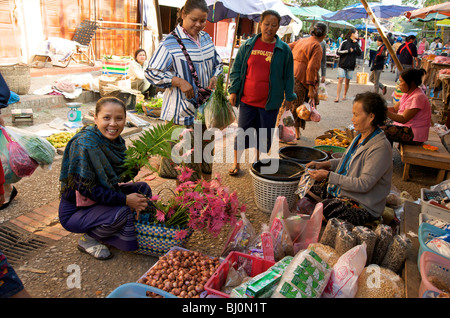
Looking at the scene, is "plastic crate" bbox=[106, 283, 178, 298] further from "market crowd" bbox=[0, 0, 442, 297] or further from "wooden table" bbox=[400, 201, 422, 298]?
"wooden table" bbox=[400, 201, 422, 298]

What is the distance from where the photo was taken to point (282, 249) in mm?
2469

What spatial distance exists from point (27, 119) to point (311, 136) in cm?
523

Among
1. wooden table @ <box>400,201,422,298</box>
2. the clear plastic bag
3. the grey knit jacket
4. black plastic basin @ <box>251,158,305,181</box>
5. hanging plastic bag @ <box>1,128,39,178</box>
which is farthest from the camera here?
black plastic basin @ <box>251,158,305,181</box>

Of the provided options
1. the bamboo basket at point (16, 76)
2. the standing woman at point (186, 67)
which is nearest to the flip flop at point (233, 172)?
the standing woman at point (186, 67)

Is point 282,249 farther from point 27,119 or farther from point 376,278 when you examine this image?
point 27,119

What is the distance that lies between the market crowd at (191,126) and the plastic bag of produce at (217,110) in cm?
8

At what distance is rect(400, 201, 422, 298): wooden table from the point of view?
194 centimetres

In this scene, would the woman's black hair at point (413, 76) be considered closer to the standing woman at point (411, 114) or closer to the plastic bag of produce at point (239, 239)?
the standing woman at point (411, 114)

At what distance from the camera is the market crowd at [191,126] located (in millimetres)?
2453

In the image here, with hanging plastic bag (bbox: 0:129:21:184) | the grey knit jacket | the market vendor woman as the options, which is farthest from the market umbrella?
hanging plastic bag (bbox: 0:129:21:184)

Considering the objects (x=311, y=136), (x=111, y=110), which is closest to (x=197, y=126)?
(x=111, y=110)

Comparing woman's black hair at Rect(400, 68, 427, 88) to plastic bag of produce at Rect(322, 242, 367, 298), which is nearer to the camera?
plastic bag of produce at Rect(322, 242, 367, 298)

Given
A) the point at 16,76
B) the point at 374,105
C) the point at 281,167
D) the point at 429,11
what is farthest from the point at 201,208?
the point at 429,11

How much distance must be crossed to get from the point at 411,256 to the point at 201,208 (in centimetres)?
147
